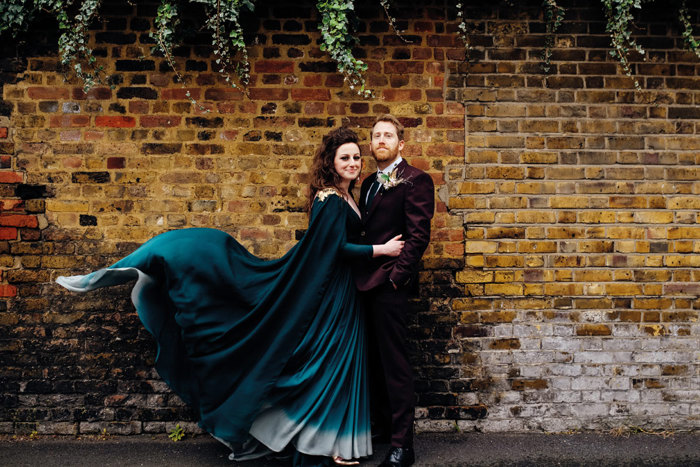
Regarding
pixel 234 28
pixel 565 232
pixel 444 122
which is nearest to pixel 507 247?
pixel 565 232

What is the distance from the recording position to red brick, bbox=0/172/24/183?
3668 millimetres

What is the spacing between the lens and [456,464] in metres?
3.24

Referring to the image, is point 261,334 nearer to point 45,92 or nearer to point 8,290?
point 8,290

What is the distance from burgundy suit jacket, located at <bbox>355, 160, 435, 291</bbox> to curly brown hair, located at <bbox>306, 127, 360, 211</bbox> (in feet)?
1.02

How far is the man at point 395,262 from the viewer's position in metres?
3.18

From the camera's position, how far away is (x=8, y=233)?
3.68 metres

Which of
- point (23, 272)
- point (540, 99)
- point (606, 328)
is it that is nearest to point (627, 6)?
point (540, 99)

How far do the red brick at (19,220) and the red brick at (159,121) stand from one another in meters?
1.02

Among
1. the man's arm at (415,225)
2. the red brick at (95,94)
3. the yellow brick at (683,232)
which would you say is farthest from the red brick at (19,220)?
the yellow brick at (683,232)

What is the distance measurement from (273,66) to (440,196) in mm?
1509

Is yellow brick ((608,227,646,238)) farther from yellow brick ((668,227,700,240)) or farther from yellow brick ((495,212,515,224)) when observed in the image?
yellow brick ((495,212,515,224))

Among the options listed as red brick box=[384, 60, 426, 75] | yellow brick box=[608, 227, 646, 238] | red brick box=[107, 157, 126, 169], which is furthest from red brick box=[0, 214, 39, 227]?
yellow brick box=[608, 227, 646, 238]

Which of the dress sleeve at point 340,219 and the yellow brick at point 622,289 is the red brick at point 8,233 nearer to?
the dress sleeve at point 340,219

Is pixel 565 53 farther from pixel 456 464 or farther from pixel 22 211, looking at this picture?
pixel 22 211
